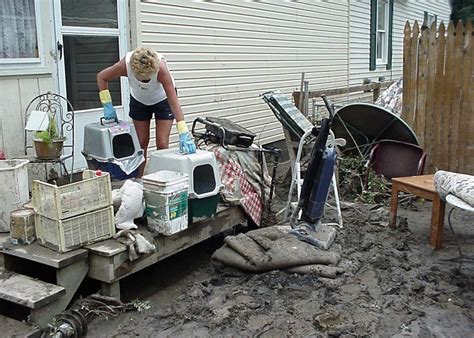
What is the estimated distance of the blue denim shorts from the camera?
4.88m

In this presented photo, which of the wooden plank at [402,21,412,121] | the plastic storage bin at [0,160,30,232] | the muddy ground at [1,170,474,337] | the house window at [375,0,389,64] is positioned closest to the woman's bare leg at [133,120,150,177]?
the muddy ground at [1,170,474,337]

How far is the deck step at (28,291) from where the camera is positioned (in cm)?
308

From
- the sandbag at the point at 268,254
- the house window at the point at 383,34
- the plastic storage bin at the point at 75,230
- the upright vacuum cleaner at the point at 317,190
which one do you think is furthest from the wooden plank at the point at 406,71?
the house window at the point at 383,34

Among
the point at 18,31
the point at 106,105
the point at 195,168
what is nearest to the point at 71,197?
the point at 195,168

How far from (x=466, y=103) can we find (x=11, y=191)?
510cm

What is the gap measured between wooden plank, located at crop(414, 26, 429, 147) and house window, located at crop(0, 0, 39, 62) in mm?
4421

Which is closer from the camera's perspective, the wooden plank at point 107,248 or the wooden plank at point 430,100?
the wooden plank at point 107,248

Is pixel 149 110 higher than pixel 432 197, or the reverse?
pixel 149 110

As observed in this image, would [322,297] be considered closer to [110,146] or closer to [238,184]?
[238,184]

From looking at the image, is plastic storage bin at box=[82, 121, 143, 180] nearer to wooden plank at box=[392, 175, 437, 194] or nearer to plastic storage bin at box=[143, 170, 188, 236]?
plastic storage bin at box=[143, 170, 188, 236]

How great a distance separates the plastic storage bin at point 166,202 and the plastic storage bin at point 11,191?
2.81 feet

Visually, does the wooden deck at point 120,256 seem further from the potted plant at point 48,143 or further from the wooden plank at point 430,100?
the wooden plank at point 430,100

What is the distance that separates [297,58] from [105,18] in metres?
4.84

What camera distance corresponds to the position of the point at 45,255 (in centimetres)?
333
